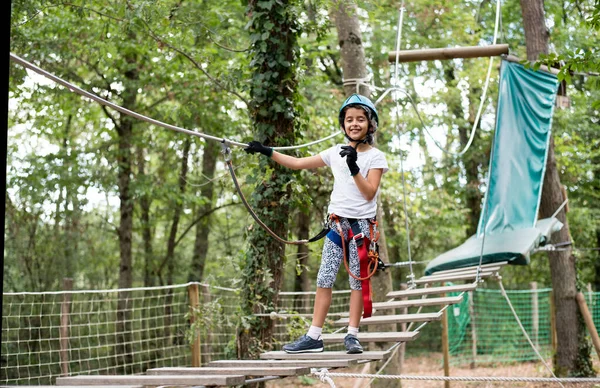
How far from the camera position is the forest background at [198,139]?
8.52 metres

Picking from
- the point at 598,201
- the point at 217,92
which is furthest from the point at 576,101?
the point at 217,92

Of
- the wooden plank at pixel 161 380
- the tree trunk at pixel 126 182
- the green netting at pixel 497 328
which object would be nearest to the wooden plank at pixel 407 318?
the wooden plank at pixel 161 380

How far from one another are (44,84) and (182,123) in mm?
1882

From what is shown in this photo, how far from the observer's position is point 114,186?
1063cm

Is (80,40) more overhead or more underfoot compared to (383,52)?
more underfoot

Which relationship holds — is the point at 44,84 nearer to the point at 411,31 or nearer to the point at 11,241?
the point at 11,241

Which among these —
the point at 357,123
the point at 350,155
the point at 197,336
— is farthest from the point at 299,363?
the point at 197,336

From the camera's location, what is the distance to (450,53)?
219 inches

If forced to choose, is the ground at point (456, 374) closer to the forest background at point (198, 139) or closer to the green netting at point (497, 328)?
the green netting at point (497, 328)

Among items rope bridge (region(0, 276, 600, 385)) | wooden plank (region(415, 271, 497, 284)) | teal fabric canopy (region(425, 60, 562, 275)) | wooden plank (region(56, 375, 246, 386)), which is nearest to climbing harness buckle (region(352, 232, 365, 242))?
wooden plank (region(56, 375, 246, 386))

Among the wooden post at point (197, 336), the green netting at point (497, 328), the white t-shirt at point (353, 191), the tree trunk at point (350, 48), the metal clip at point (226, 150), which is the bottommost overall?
the green netting at point (497, 328)

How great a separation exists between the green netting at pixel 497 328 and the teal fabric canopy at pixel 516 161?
4567 millimetres

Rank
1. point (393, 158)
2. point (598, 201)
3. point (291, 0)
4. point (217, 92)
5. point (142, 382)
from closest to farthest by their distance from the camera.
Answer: point (142, 382)
point (291, 0)
point (217, 92)
point (393, 158)
point (598, 201)

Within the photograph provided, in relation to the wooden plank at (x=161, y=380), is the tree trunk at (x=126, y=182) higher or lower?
higher
